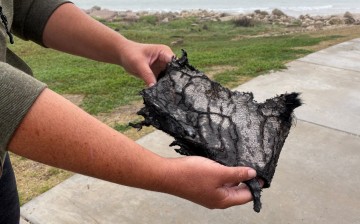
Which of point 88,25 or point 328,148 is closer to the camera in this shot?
point 88,25

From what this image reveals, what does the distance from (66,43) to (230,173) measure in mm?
952

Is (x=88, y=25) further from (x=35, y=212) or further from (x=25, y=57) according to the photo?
(x=25, y=57)

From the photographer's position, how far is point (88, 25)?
1.82 m

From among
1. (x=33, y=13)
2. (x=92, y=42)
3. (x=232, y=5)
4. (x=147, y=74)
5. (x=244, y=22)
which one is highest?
(x=33, y=13)

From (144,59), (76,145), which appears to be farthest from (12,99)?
(144,59)

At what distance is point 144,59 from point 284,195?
1647 mm

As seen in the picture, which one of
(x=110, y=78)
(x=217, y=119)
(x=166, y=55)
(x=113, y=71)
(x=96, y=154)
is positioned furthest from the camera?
(x=113, y=71)

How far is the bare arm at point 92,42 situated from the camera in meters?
1.80

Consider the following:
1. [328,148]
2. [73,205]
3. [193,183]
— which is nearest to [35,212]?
[73,205]

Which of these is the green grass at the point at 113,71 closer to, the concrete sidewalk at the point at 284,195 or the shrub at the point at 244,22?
the concrete sidewalk at the point at 284,195

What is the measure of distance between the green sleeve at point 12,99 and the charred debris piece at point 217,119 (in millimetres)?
752

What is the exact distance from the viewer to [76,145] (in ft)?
3.56

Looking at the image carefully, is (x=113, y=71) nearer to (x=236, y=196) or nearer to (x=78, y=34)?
(x=78, y=34)

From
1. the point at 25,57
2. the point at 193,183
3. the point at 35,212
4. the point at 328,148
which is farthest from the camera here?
the point at 25,57
